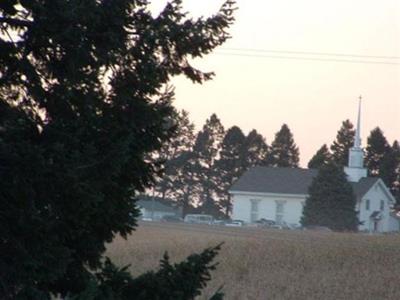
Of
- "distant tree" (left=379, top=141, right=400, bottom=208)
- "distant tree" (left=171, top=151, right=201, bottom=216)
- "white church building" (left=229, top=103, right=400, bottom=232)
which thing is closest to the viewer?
"white church building" (left=229, top=103, right=400, bottom=232)

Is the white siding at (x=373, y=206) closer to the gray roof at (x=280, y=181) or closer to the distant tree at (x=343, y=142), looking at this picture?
the gray roof at (x=280, y=181)

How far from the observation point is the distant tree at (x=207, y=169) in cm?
10281

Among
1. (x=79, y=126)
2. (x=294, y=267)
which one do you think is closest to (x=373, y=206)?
(x=294, y=267)

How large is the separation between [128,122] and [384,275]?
20622 mm

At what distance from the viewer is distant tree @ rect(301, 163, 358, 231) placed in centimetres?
8388

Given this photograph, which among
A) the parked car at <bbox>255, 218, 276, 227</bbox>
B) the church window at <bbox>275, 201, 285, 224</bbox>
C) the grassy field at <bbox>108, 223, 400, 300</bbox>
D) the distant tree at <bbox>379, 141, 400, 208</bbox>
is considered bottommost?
the grassy field at <bbox>108, 223, 400, 300</bbox>

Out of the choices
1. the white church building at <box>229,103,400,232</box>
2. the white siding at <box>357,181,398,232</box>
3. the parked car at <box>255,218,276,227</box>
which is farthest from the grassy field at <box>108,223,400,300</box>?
the white church building at <box>229,103,400,232</box>

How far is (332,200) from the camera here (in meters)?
83.4

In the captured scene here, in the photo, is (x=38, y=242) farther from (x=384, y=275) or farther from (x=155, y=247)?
(x=155, y=247)

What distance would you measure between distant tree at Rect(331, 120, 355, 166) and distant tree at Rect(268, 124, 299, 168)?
451 centimetres

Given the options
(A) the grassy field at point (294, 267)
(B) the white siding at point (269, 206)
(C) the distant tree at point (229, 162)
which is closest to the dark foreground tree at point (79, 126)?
(A) the grassy field at point (294, 267)

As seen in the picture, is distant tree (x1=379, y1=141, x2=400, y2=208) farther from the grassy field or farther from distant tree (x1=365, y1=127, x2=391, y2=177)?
the grassy field

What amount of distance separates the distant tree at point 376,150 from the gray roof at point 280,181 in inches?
642

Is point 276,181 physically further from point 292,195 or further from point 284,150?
point 284,150
